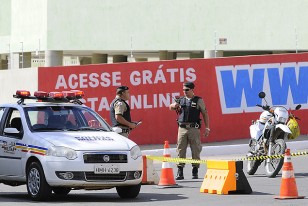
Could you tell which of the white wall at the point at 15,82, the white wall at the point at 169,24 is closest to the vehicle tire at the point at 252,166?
the white wall at the point at 15,82

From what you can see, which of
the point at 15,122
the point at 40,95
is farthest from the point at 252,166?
the point at 15,122

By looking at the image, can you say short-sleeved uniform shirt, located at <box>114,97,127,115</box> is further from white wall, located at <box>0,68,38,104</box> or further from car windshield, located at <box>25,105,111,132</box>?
white wall, located at <box>0,68,38,104</box>

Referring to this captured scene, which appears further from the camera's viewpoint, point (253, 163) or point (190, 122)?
point (253, 163)

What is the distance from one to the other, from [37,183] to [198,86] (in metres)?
13.5

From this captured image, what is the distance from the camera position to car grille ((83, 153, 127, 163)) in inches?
630

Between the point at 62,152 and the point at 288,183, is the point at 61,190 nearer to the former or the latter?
the point at 62,152

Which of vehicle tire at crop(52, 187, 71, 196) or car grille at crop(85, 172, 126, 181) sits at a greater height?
car grille at crop(85, 172, 126, 181)

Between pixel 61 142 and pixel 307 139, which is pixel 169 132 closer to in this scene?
pixel 307 139

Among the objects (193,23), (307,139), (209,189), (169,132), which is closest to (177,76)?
(169,132)

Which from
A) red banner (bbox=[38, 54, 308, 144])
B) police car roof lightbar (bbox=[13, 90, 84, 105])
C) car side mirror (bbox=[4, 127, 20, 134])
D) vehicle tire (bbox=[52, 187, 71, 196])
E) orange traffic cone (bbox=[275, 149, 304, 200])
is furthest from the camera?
red banner (bbox=[38, 54, 308, 144])

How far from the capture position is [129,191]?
16750 millimetres

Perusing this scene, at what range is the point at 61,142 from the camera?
16.2m

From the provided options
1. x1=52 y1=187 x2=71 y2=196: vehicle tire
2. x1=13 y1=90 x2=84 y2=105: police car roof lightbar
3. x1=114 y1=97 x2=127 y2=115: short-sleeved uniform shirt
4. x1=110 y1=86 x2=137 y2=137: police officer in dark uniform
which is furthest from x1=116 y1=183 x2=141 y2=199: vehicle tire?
x1=114 y1=97 x2=127 y2=115: short-sleeved uniform shirt

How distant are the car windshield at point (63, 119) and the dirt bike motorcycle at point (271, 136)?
3.72 meters
